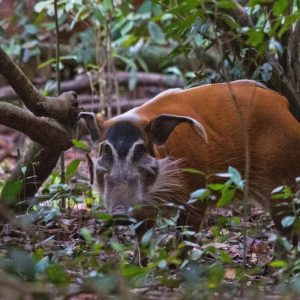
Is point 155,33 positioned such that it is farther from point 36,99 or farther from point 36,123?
point 36,99

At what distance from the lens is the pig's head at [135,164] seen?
4203 mm

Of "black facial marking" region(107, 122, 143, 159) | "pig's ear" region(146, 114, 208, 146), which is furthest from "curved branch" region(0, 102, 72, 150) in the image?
"pig's ear" region(146, 114, 208, 146)

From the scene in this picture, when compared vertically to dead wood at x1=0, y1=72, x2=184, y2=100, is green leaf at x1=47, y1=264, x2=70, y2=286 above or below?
above

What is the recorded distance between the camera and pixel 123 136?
4.25 metres

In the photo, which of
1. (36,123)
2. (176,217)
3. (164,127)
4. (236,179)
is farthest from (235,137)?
(236,179)

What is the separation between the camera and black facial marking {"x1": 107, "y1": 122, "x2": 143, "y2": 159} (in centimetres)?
422

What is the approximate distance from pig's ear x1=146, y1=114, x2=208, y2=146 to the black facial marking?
0.10 metres

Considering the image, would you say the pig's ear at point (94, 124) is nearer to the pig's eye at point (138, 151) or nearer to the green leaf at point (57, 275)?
the pig's eye at point (138, 151)

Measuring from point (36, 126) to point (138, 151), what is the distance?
2.27 ft

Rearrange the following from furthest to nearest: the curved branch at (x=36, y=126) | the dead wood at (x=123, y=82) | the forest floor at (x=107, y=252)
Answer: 1. the dead wood at (x=123, y=82)
2. the curved branch at (x=36, y=126)
3. the forest floor at (x=107, y=252)

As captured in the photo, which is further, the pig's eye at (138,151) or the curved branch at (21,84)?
the pig's eye at (138,151)

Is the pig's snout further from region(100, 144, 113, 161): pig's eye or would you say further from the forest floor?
region(100, 144, 113, 161): pig's eye

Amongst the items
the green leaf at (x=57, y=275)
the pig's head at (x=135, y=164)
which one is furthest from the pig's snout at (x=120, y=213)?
the green leaf at (x=57, y=275)

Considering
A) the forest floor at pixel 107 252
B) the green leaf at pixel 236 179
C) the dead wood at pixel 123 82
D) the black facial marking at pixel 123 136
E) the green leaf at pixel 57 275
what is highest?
the green leaf at pixel 236 179
